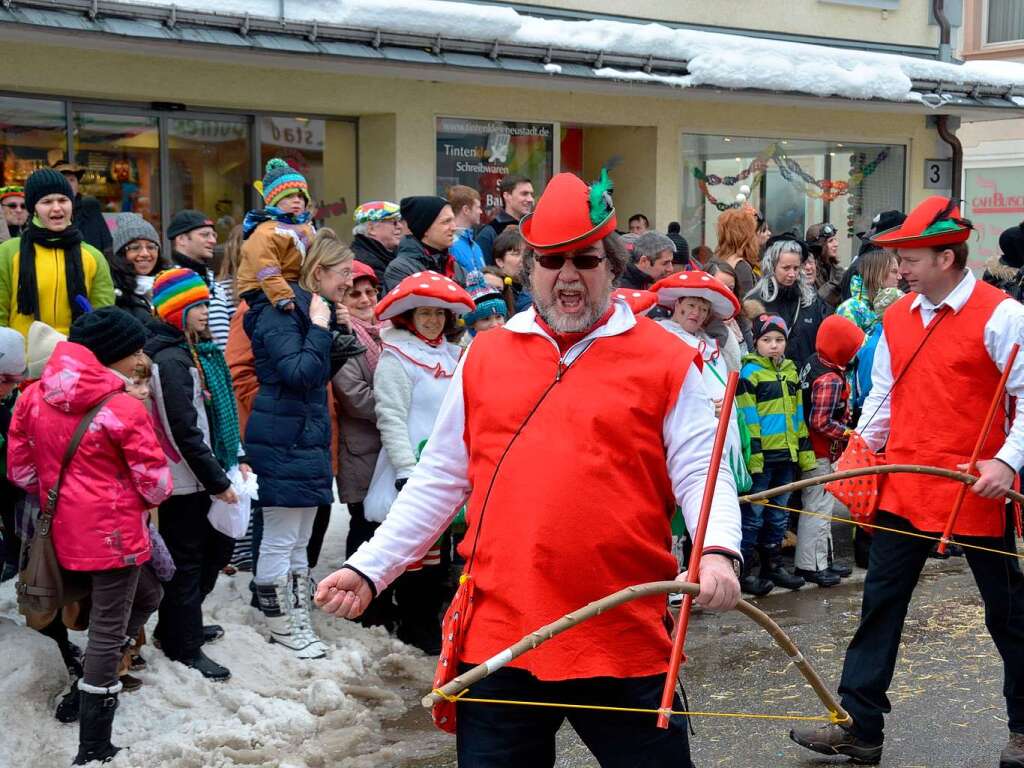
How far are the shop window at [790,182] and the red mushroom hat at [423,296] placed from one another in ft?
28.3

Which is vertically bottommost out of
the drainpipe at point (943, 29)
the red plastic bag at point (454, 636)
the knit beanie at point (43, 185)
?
the red plastic bag at point (454, 636)

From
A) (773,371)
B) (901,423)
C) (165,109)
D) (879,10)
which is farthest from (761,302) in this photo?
(879,10)

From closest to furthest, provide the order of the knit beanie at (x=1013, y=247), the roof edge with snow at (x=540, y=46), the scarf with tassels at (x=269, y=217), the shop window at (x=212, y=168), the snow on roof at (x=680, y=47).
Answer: the scarf with tassels at (x=269, y=217), the roof edge with snow at (x=540, y=46), the snow on roof at (x=680, y=47), the knit beanie at (x=1013, y=247), the shop window at (x=212, y=168)

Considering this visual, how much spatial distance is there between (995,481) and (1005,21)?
24.1 meters

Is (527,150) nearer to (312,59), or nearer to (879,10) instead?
(312,59)

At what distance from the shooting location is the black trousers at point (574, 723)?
11.0 ft

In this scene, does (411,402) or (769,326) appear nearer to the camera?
(411,402)

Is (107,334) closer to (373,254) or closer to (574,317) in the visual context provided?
(574,317)

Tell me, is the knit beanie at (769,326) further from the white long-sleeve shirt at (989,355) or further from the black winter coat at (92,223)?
the black winter coat at (92,223)

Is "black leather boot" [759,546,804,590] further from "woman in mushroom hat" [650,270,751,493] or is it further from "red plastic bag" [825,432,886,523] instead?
"red plastic bag" [825,432,886,523]

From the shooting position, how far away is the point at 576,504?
3342mm

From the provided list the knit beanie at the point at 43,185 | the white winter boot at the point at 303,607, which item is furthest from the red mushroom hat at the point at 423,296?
the knit beanie at the point at 43,185

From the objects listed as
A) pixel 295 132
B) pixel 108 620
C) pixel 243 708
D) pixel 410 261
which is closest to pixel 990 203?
pixel 295 132

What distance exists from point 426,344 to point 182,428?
1.44 meters
